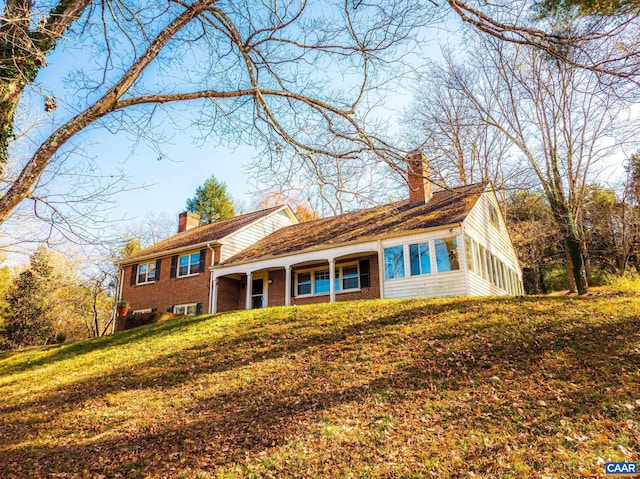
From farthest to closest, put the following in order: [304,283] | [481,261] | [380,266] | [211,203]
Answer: [211,203]
[304,283]
[481,261]
[380,266]

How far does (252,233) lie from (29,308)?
50.0 feet

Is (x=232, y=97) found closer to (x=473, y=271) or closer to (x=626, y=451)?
(x=626, y=451)

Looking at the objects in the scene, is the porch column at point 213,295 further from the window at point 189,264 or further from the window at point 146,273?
the window at point 146,273

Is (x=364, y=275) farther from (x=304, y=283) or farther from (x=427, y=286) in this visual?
(x=304, y=283)

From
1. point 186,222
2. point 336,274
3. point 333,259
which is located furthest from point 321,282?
point 186,222

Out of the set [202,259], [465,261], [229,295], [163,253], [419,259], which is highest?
[163,253]

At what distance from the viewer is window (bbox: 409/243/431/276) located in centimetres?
1412

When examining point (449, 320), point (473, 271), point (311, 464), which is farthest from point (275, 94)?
point (473, 271)

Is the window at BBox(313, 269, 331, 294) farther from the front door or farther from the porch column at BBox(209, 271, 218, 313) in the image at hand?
the porch column at BBox(209, 271, 218, 313)

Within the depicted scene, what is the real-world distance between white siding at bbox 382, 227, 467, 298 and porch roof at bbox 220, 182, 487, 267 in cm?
34

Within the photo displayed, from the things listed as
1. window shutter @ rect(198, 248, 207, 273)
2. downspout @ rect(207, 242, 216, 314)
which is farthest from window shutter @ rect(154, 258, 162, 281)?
downspout @ rect(207, 242, 216, 314)

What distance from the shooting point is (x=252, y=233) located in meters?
21.4

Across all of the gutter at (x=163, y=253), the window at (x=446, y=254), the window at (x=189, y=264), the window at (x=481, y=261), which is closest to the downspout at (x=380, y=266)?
the window at (x=446, y=254)

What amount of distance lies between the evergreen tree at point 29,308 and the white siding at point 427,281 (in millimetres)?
21364
